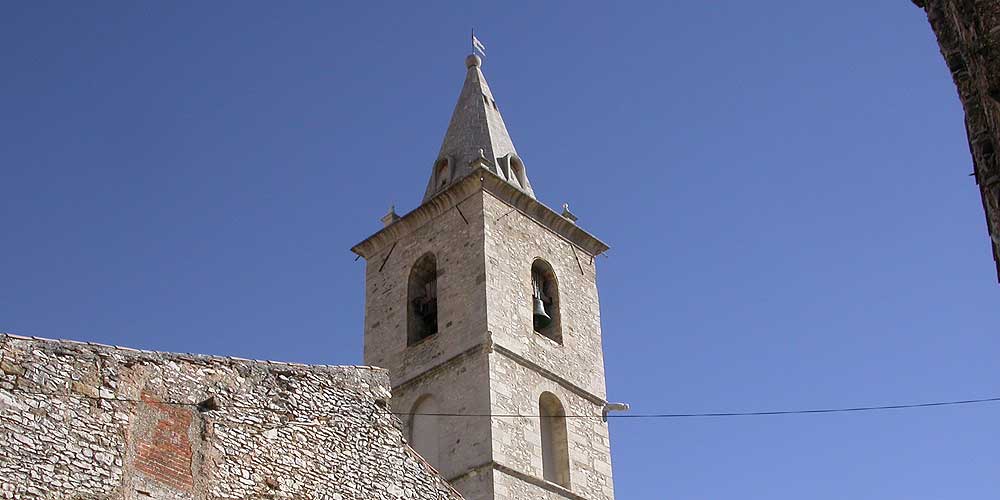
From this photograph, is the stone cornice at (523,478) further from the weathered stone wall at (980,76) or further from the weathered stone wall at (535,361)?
the weathered stone wall at (980,76)

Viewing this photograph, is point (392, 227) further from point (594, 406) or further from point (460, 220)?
point (594, 406)

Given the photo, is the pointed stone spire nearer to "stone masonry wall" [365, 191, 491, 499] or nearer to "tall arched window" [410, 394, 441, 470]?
"stone masonry wall" [365, 191, 491, 499]

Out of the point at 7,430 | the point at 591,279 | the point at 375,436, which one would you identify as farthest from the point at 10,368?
the point at 591,279

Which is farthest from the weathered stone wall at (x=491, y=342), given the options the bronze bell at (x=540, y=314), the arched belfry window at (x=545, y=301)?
the bronze bell at (x=540, y=314)

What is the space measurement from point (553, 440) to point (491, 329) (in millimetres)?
2153

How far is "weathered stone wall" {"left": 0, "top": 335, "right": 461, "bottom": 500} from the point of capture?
29.2 ft

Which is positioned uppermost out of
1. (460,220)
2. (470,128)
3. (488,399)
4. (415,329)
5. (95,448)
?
(470,128)

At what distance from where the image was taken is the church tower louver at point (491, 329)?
20484mm

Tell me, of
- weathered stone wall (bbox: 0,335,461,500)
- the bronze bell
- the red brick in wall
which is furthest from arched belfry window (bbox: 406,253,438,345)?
the red brick in wall

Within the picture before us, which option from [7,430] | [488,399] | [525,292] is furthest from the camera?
[525,292]

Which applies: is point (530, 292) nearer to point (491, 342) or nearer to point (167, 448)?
point (491, 342)

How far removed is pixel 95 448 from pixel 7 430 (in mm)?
588

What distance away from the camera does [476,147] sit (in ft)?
81.1

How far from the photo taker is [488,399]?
20.4m
